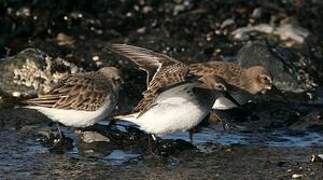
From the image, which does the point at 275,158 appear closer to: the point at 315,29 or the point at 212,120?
the point at 212,120

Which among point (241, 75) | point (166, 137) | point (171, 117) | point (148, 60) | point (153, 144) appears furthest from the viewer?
point (241, 75)

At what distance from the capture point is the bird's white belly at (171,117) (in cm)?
862

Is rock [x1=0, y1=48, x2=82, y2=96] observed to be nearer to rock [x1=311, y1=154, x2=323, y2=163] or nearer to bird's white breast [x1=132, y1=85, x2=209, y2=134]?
bird's white breast [x1=132, y1=85, x2=209, y2=134]

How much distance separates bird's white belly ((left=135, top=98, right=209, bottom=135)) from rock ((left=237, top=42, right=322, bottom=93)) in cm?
316

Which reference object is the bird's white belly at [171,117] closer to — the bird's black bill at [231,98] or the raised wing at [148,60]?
the bird's black bill at [231,98]

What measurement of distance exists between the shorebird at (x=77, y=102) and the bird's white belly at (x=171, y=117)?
549mm

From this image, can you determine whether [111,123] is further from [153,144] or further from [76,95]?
[153,144]

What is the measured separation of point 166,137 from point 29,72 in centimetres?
237

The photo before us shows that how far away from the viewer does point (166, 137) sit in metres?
9.52

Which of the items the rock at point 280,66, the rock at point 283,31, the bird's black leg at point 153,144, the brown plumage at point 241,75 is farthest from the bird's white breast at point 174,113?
the rock at point 283,31

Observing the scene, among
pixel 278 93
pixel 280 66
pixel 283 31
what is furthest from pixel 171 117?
pixel 283 31

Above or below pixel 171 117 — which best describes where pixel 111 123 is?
below

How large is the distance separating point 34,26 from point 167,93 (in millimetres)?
5615

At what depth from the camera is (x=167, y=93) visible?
869cm
